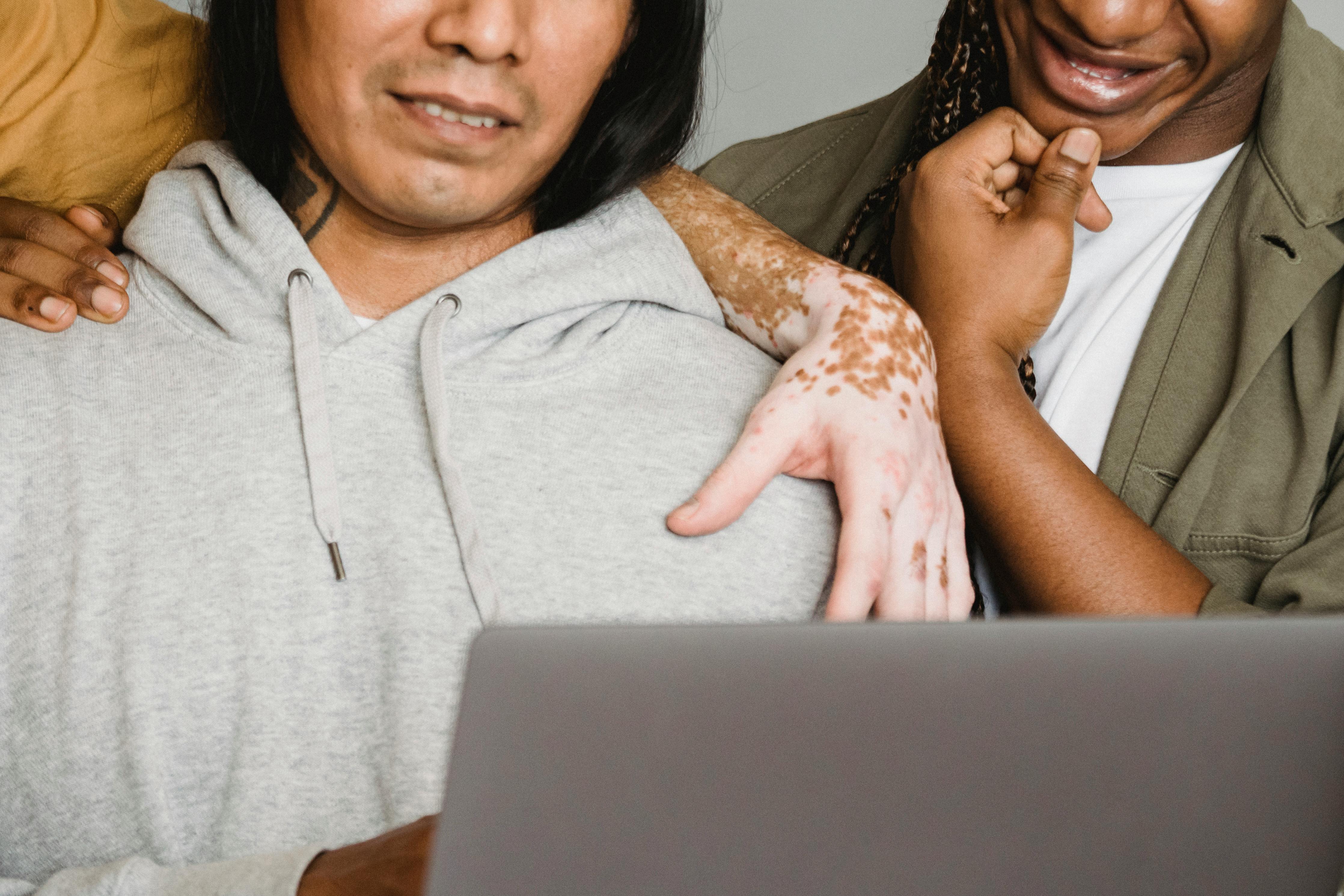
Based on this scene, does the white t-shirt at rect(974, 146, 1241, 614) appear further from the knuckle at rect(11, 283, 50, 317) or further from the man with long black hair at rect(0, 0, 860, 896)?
the knuckle at rect(11, 283, 50, 317)

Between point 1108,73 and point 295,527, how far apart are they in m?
1.03

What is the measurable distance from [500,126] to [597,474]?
1.08 ft

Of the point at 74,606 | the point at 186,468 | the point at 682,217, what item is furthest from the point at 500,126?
the point at 74,606

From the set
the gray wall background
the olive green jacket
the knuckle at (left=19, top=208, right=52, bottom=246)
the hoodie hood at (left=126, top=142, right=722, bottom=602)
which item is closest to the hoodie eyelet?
the hoodie hood at (left=126, top=142, right=722, bottom=602)

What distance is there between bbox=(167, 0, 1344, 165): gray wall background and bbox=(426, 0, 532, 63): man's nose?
4.42 feet

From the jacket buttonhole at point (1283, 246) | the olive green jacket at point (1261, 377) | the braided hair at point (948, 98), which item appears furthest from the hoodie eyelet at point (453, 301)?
the jacket buttonhole at point (1283, 246)

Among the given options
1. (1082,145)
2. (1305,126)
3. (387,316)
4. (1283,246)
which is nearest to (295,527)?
(387,316)

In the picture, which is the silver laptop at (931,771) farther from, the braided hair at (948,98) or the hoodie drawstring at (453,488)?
the braided hair at (948,98)

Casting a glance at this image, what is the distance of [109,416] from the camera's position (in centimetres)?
89

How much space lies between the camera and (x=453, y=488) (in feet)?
2.98

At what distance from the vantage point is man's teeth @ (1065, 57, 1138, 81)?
1.29 m

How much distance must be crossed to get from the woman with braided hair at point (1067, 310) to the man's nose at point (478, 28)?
339 mm

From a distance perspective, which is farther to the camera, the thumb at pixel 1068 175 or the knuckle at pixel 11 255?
the thumb at pixel 1068 175

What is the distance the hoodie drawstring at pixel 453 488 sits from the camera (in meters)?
0.89
